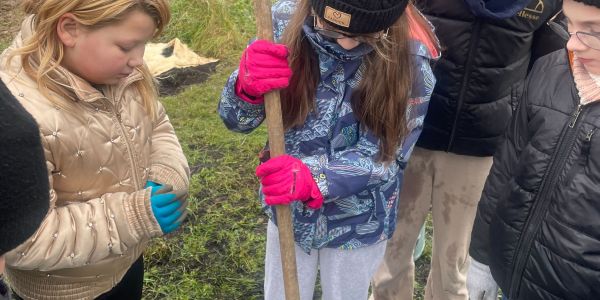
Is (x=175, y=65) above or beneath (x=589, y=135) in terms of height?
beneath

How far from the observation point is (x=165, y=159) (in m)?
2.37

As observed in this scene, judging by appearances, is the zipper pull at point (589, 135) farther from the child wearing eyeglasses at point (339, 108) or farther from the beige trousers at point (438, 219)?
the beige trousers at point (438, 219)

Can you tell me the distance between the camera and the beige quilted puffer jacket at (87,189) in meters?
1.90

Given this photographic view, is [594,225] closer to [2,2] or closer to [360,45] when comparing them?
[360,45]

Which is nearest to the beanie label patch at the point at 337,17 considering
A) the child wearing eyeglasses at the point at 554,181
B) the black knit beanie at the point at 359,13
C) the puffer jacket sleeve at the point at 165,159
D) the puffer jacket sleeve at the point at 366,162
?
the black knit beanie at the point at 359,13

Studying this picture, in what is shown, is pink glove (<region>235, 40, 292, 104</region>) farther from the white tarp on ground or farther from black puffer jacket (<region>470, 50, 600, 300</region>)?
the white tarp on ground

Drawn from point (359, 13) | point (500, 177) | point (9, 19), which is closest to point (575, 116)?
point (500, 177)

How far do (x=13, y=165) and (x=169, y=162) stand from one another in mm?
1244

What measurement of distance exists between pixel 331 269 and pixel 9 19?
6.79m

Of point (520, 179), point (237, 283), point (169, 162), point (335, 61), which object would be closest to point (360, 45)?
point (335, 61)

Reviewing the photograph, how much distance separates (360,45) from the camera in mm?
2111

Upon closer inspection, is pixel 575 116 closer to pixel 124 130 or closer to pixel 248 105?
pixel 248 105

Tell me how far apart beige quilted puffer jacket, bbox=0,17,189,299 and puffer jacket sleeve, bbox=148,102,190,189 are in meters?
0.01

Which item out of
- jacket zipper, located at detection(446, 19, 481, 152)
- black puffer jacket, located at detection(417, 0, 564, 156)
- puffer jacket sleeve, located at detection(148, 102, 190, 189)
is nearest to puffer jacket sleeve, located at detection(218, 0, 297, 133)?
puffer jacket sleeve, located at detection(148, 102, 190, 189)
